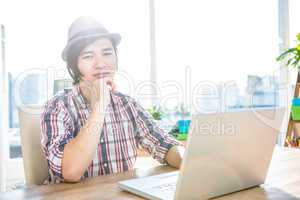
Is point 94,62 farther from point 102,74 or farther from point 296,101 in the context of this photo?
point 296,101

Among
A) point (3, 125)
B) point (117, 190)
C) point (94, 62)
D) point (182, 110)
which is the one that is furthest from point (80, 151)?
point (182, 110)

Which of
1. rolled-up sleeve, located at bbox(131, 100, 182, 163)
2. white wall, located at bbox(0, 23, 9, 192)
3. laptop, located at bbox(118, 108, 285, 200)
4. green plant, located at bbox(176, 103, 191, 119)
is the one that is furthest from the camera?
green plant, located at bbox(176, 103, 191, 119)

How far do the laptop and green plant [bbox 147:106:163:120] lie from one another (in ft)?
6.60

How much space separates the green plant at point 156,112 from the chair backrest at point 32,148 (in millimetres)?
1773

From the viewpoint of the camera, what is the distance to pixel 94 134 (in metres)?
1.19

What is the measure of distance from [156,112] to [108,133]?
60.3 inches

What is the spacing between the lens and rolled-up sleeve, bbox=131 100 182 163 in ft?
4.35

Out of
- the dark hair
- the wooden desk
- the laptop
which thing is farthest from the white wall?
the laptop

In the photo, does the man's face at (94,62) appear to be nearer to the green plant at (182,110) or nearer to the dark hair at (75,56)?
the dark hair at (75,56)

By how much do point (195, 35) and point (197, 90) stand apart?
65cm

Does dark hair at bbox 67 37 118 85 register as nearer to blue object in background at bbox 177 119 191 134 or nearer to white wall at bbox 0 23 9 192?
white wall at bbox 0 23 9 192

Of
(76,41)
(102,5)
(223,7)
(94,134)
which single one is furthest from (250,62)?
(94,134)

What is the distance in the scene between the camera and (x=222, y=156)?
29.6 inches

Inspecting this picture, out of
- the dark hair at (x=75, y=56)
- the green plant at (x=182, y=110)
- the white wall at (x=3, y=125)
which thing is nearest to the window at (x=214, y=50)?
the green plant at (x=182, y=110)
